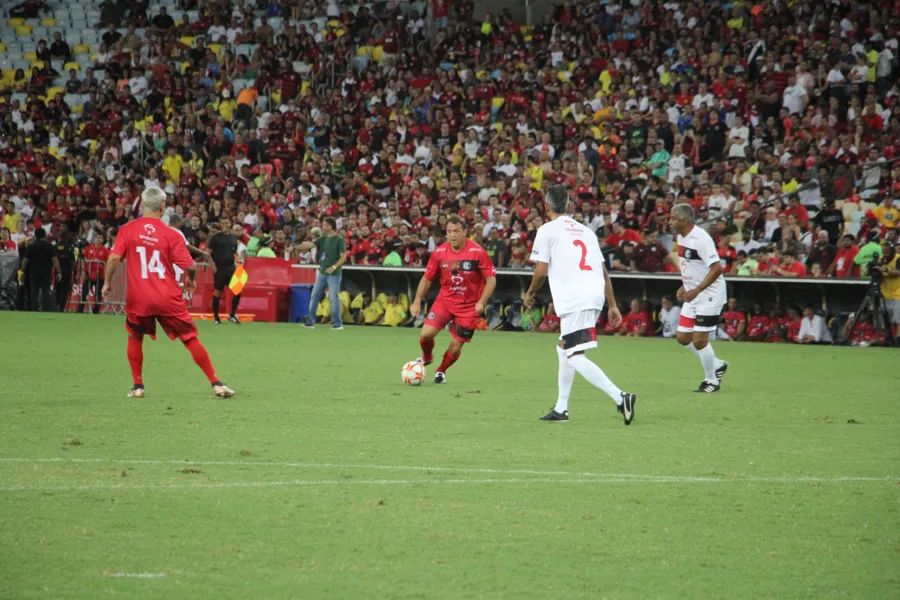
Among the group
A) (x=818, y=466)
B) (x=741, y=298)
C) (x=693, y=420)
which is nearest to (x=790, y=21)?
(x=741, y=298)

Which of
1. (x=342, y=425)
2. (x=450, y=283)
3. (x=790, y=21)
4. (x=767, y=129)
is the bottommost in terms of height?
(x=342, y=425)

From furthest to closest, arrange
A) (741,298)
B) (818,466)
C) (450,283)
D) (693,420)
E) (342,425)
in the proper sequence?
(741,298), (450,283), (693,420), (342,425), (818,466)

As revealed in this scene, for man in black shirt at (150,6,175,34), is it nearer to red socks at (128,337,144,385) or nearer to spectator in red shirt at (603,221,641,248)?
spectator in red shirt at (603,221,641,248)

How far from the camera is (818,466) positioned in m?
7.98

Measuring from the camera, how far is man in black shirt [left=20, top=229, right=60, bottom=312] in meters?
28.9

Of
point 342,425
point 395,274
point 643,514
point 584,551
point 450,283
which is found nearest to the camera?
point 584,551

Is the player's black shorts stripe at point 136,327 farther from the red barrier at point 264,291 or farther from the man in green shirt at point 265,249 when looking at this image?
the man in green shirt at point 265,249

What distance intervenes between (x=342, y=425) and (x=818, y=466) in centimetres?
380

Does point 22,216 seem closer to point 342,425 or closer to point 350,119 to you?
point 350,119

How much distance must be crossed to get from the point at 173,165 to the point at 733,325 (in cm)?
1823

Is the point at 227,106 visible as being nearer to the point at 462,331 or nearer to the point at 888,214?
the point at 888,214

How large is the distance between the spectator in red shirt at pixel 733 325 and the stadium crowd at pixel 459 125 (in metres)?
0.92

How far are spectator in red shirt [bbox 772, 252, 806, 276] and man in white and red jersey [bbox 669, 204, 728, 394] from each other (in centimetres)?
903

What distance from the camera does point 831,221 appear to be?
23.2 metres
